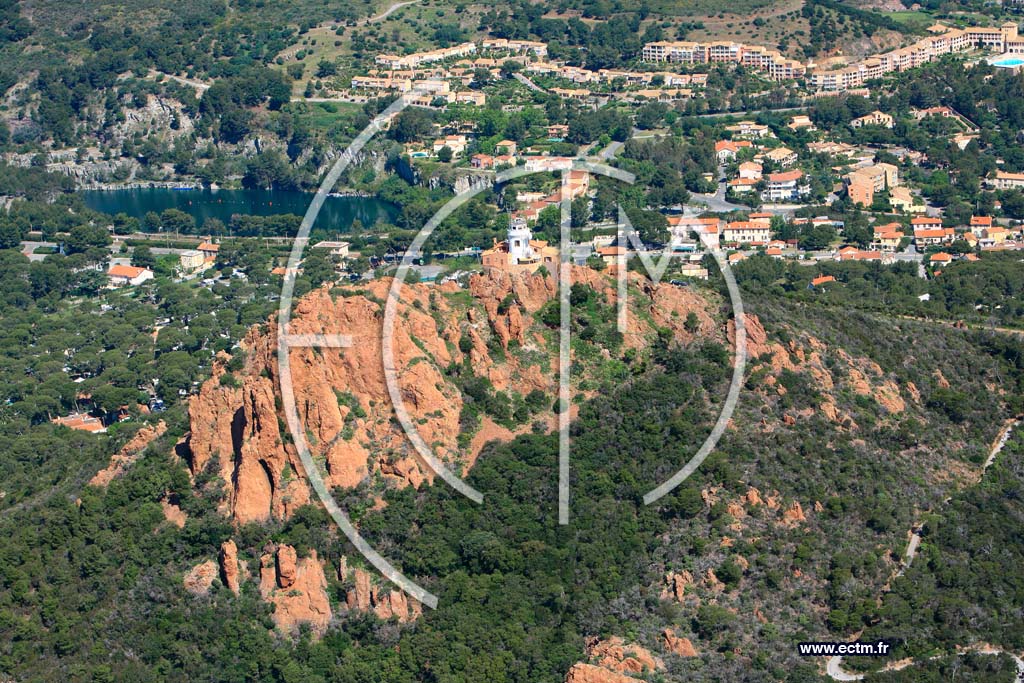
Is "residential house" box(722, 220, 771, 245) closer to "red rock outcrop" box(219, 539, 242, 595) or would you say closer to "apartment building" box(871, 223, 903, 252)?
"apartment building" box(871, 223, 903, 252)

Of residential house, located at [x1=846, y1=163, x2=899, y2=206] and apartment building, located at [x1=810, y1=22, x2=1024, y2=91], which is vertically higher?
apartment building, located at [x1=810, y1=22, x2=1024, y2=91]

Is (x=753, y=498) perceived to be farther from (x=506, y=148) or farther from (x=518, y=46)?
(x=518, y=46)

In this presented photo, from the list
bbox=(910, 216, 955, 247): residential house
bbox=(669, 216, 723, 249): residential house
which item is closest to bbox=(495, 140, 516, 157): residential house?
bbox=(669, 216, 723, 249): residential house

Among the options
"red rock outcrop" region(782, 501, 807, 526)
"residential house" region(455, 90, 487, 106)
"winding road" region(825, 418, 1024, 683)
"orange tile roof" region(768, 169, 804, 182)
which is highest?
"residential house" region(455, 90, 487, 106)

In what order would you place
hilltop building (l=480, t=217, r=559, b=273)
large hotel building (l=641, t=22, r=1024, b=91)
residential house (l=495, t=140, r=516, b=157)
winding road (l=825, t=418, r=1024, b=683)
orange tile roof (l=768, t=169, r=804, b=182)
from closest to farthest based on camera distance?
winding road (l=825, t=418, r=1024, b=683)
hilltop building (l=480, t=217, r=559, b=273)
orange tile roof (l=768, t=169, r=804, b=182)
residential house (l=495, t=140, r=516, b=157)
large hotel building (l=641, t=22, r=1024, b=91)

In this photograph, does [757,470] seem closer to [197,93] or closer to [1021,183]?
[1021,183]

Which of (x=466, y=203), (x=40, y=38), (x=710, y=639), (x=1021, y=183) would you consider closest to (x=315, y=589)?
(x=710, y=639)
